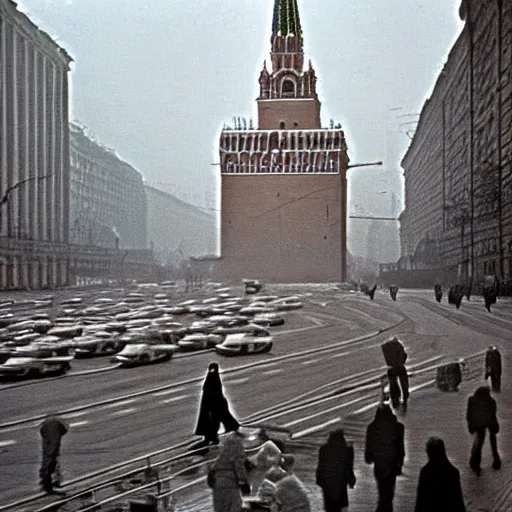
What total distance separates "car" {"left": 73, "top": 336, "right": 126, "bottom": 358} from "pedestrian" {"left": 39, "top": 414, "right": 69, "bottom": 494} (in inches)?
13.9

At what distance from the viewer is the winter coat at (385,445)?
127 inches

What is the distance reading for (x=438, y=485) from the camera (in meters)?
3.06

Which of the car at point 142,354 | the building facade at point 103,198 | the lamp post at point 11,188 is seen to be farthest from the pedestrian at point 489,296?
the lamp post at point 11,188

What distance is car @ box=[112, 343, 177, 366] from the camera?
12.2 ft

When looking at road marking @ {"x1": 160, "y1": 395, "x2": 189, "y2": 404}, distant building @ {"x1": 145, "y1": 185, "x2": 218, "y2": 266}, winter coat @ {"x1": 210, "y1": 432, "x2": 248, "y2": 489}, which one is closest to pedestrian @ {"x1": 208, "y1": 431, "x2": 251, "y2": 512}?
winter coat @ {"x1": 210, "y1": 432, "x2": 248, "y2": 489}

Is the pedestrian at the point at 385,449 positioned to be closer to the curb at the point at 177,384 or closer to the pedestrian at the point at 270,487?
the pedestrian at the point at 270,487

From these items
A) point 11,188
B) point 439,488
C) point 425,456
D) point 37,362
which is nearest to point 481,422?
point 425,456

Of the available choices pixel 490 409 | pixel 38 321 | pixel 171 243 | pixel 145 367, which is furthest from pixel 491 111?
pixel 38 321

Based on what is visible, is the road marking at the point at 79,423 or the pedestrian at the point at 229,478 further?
the road marking at the point at 79,423

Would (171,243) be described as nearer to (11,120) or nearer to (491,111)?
(11,120)

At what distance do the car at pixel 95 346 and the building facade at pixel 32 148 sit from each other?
1.80 ft

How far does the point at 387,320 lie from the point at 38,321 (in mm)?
1709

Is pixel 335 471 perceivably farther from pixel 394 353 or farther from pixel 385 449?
pixel 394 353

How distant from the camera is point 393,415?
3334 mm
